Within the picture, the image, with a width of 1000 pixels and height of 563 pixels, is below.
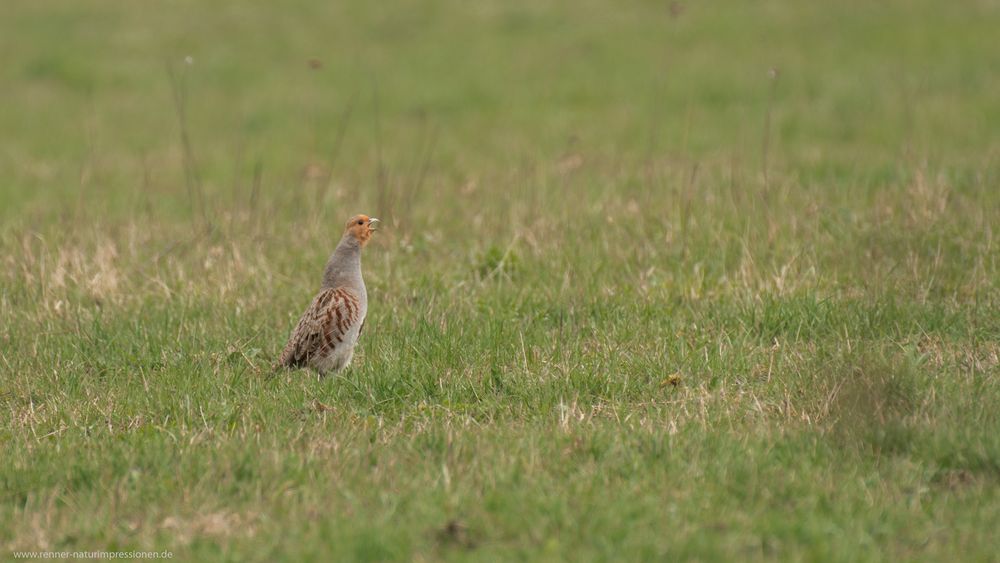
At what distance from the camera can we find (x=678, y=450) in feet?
17.6

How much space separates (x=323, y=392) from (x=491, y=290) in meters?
2.04

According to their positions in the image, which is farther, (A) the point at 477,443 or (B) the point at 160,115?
(B) the point at 160,115

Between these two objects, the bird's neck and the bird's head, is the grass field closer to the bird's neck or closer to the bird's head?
the bird's neck

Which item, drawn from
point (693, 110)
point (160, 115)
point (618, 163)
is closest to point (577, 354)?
point (618, 163)

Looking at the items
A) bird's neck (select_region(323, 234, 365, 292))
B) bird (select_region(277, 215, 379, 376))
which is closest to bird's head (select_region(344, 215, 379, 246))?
bird's neck (select_region(323, 234, 365, 292))

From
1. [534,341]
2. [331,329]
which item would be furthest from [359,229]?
[534,341]

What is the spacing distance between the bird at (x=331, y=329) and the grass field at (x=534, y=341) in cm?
13

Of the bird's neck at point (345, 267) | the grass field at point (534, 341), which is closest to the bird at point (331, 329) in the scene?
the bird's neck at point (345, 267)

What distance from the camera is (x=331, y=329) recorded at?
6.59m

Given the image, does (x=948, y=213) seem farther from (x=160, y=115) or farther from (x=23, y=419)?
(x=160, y=115)

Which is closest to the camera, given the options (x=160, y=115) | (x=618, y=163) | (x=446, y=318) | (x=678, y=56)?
(x=446, y=318)

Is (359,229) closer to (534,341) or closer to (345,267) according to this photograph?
(345,267)

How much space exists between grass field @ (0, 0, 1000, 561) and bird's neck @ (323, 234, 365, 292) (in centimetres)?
42

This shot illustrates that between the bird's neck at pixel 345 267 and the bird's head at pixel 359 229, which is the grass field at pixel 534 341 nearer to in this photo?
the bird's neck at pixel 345 267
